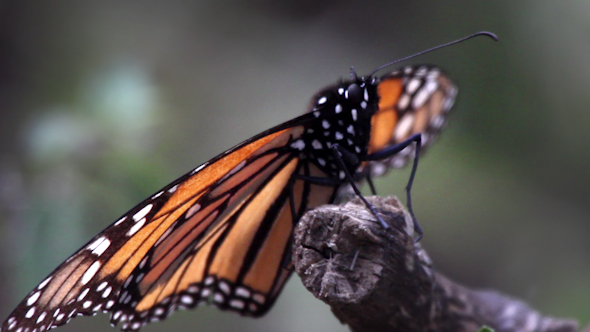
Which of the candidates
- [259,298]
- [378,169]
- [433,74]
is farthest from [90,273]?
[433,74]

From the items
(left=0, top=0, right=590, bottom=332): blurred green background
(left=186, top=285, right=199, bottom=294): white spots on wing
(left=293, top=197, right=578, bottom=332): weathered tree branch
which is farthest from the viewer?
(left=0, top=0, right=590, bottom=332): blurred green background

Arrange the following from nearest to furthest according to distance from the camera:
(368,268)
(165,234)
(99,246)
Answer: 1. (368,268)
2. (99,246)
3. (165,234)

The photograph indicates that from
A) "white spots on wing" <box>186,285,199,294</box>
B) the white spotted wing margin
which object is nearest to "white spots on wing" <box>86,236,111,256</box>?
the white spotted wing margin

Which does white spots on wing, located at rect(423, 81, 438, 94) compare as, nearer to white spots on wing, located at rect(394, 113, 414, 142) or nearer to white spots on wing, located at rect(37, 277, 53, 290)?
white spots on wing, located at rect(394, 113, 414, 142)

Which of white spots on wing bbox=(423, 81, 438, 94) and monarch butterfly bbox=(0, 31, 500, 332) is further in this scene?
white spots on wing bbox=(423, 81, 438, 94)

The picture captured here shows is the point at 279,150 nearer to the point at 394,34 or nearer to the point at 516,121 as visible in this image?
the point at 516,121

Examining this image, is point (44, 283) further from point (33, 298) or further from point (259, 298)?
point (259, 298)
